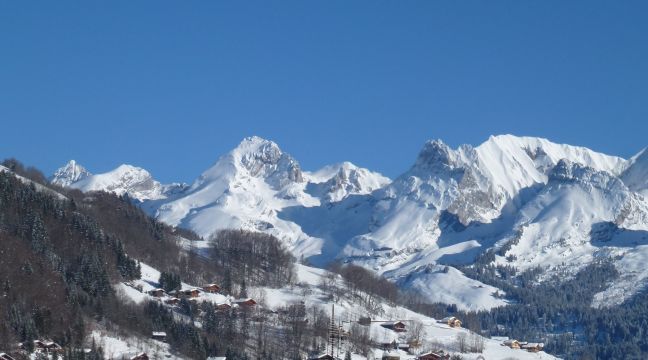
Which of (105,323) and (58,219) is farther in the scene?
(58,219)

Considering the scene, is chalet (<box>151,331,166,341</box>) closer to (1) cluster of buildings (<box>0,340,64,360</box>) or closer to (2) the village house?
(1) cluster of buildings (<box>0,340,64,360</box>)

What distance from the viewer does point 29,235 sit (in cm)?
15012

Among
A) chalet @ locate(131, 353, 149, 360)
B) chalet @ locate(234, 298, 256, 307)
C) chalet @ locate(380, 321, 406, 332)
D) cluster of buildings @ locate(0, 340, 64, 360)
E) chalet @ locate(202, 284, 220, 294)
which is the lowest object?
cluster of buildings @ locate(0, 340, 64, 360)

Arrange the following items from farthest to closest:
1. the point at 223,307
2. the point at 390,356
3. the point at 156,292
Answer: the point at 223,307 < the point at 156,292 < the point at 390,356

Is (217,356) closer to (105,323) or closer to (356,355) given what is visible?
(105,323)

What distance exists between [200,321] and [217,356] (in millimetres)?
16725

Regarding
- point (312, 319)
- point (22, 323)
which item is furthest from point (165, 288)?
point (22, 323)

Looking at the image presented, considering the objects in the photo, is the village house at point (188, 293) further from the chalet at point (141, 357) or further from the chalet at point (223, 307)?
the chalet at point (141, 357)

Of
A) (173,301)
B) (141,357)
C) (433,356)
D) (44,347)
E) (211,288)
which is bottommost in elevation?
(44,347)

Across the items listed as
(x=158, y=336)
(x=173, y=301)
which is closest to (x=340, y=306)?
(x=173, y=301)

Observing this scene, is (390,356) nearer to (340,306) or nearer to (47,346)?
(340,306)

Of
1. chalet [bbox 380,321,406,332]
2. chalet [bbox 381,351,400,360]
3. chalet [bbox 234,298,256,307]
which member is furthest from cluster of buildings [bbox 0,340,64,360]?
chalet [bbox 380,321,406,332]

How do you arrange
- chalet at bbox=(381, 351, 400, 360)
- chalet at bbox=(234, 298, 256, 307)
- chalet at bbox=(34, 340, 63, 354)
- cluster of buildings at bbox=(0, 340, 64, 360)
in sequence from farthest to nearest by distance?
chalet at bbox=(234, 298, 256, 307) < chalet at bbox=(381, 351, 400, 360) < chalet at bbox=(34, 340, 63, 354) < cluster of buildings at bbox=(0, 340, 64, 360)

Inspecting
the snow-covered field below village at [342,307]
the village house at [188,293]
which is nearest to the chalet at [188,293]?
the village house at [188,293]
